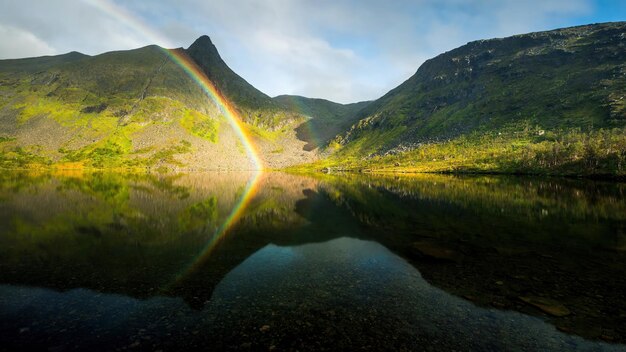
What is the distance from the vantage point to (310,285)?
2181 cm

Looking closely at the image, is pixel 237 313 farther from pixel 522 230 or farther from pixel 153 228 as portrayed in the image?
pixel 522 230

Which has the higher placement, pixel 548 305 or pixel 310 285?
pixel 310 285

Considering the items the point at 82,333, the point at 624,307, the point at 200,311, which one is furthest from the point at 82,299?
the point at 624,307

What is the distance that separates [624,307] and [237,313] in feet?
72.2

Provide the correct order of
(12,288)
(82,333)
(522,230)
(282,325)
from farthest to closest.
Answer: (522,230)
(12,288)
(282,325)
(82,333)

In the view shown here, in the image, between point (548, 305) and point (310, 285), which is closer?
point (548, 305)

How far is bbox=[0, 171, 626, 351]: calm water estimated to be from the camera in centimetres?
1466

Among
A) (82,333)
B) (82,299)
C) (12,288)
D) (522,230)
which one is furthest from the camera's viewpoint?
(522,230)

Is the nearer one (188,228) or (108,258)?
(108,258)

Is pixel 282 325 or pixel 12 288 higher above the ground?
pixel 12 288

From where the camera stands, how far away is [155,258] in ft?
89.7

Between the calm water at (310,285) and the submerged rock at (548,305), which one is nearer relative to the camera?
the calm water at (310,285)

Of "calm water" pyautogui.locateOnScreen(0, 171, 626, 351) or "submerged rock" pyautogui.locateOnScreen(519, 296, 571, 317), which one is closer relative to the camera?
"calm water" pyautogui.locateOnScreen(0, 171, 626, 351)

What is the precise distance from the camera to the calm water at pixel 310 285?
48.1 feet
